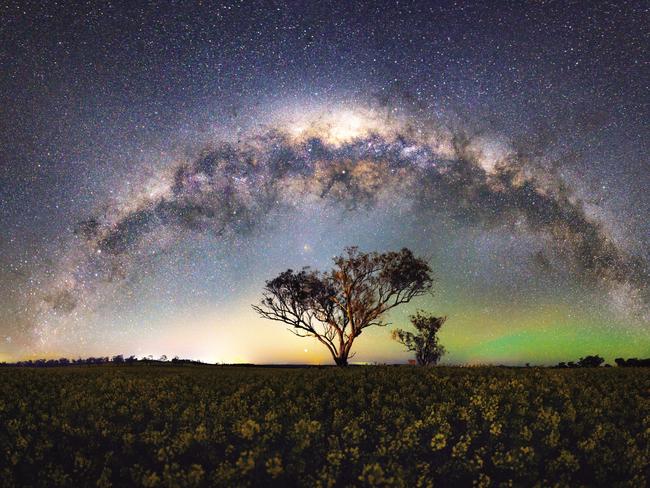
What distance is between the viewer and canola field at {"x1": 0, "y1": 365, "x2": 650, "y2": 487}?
869 cm

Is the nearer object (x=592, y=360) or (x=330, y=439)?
(x=330, y=439)

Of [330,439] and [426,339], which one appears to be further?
[426,339]

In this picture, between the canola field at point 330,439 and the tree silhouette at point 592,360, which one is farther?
the tree silhouette at point 592,360

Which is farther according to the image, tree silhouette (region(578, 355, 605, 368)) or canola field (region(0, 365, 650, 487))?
tree silhouette (region(578, 355, 605, 368))

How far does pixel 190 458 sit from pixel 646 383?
50.8 ft

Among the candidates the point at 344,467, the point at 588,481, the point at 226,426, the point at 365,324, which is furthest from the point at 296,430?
the point at 365,324

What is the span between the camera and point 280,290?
58.4 m

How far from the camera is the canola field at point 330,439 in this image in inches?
342

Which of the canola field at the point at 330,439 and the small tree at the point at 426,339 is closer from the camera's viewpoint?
the canola field at the point at 330,439

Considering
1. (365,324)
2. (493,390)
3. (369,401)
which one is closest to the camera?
(369,401)

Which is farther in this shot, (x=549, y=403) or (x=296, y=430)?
(x=549, y=403)

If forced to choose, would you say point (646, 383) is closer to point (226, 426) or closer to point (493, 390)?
point (493, 390)

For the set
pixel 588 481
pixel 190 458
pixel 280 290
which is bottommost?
pixel 588 481

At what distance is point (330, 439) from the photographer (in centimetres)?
936
